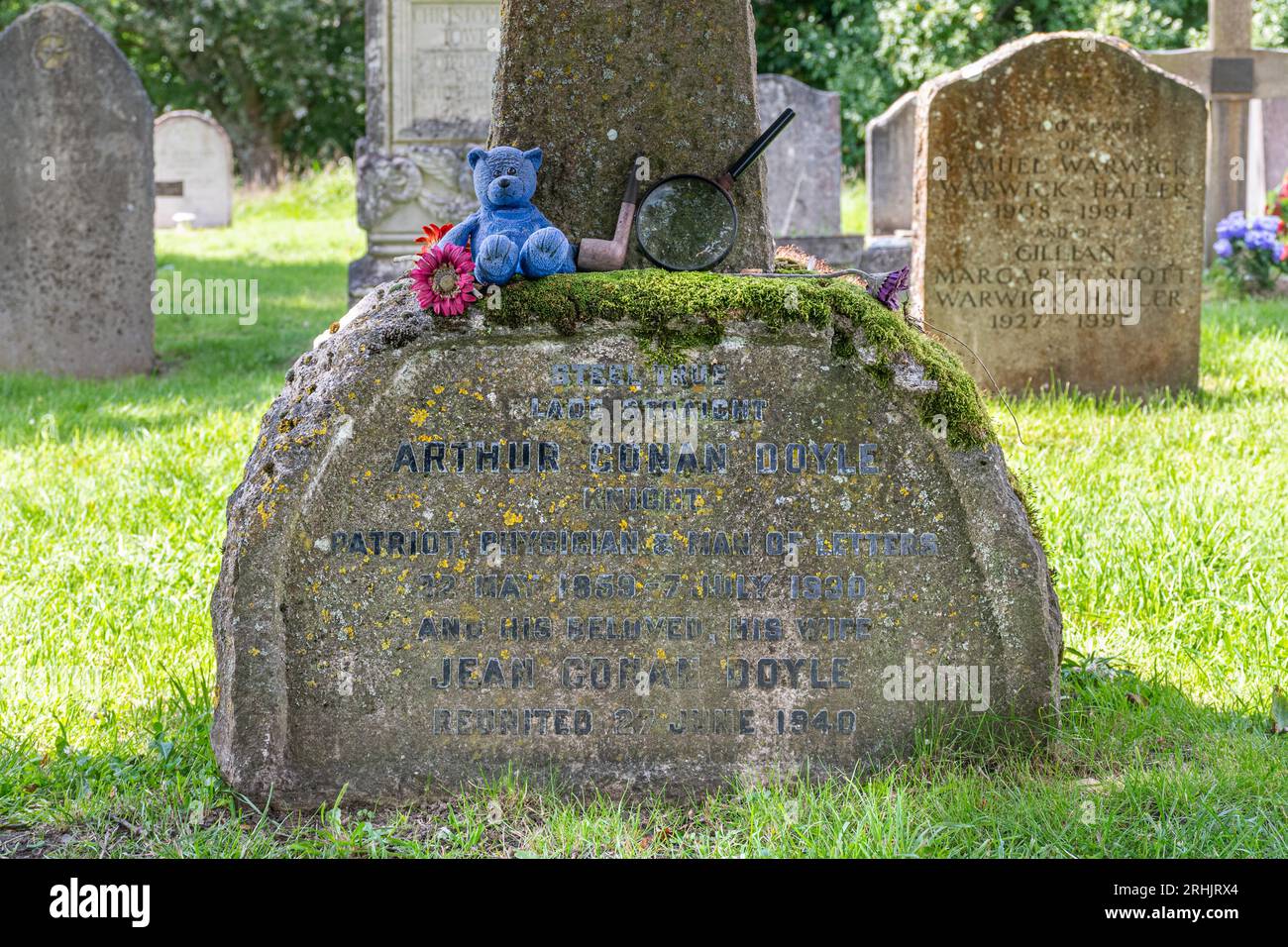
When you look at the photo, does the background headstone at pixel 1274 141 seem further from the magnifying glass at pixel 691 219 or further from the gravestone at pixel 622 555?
the gravestone at pixel 622 555

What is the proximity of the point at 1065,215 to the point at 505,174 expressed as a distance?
14.3 feet

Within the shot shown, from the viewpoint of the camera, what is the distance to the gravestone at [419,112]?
947cm

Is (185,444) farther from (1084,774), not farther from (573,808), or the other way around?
(1084,774)

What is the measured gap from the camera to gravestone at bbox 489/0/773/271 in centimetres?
321

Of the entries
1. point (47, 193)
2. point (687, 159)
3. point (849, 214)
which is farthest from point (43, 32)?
point (849, 214)

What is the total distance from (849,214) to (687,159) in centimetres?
1390

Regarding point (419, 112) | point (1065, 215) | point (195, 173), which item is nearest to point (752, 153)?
point (1065, 215)

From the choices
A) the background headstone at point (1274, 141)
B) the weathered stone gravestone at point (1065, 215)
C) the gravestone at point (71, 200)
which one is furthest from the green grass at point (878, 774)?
the background headstone at point (1274, 141)

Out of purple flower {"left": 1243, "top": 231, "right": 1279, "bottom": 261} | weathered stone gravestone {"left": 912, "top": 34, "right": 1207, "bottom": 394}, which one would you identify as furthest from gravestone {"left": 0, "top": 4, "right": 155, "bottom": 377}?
purple flower {"left": 1243, "top": 231, "right": 1279, "bottom": 261}

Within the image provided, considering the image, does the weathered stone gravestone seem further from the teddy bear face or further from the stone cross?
the teddy bear face

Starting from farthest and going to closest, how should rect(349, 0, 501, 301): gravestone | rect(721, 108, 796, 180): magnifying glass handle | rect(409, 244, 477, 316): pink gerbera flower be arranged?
rect(349, 0, 501, 301): gravestone → rect(721, 108, 796, 180): magnifying glass handle → rect(409, 244, 477, 316): pink gerbera flower

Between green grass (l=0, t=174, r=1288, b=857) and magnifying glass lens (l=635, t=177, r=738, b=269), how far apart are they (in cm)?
127

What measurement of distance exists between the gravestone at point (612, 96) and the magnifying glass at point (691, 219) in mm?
44

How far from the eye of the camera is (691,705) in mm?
3027
